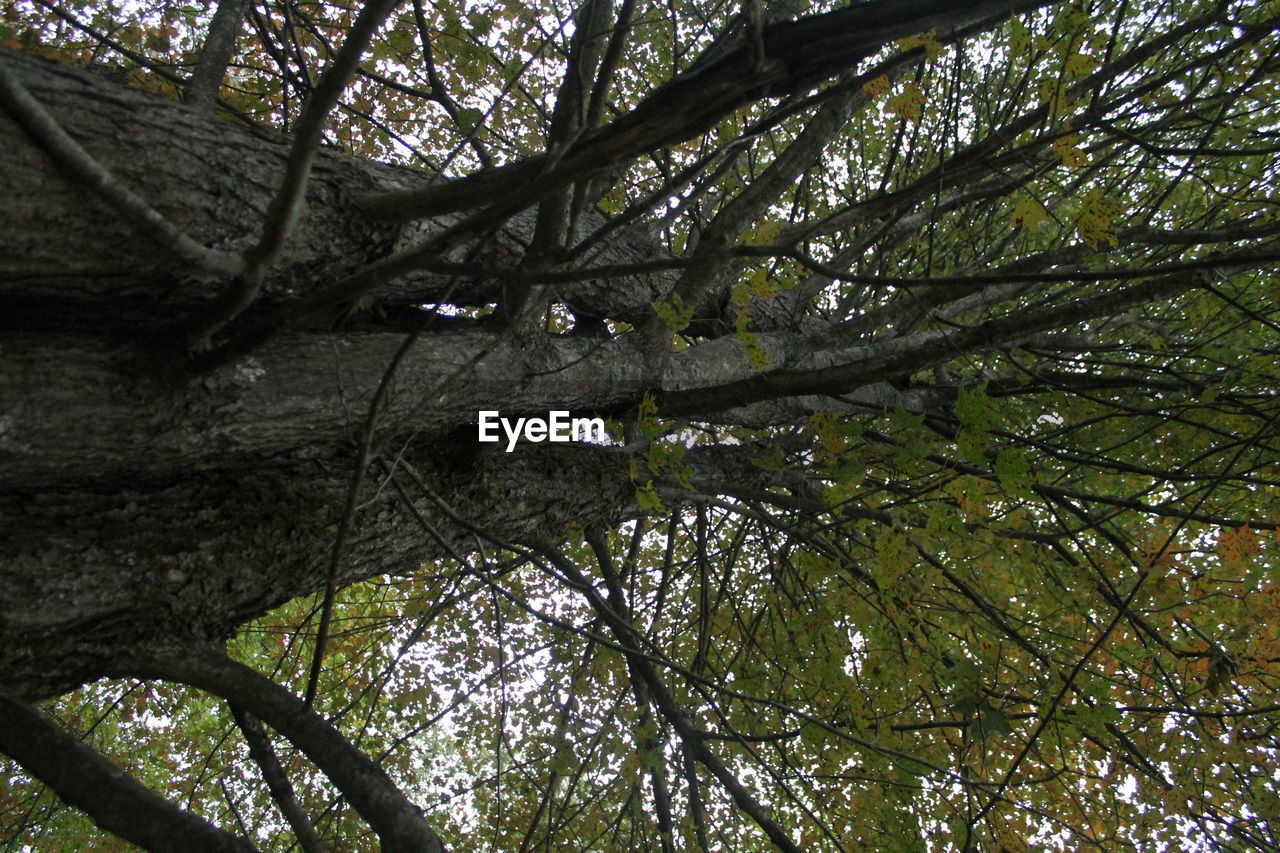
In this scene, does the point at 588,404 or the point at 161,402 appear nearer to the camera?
the point at 161,402

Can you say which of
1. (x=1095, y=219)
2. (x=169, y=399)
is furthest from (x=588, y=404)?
(x=1095, y=219)

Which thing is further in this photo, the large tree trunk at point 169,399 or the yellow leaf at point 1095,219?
the yellow leaf at point 1095,219

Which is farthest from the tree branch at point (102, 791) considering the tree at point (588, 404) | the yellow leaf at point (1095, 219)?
the yellow leaf at point (1095, 219)

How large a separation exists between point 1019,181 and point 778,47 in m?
1.44

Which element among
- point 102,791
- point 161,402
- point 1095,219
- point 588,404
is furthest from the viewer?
point 588,404

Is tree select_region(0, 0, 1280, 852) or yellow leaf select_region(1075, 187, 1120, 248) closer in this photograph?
tree select_region(0, 0, 1280, 852)

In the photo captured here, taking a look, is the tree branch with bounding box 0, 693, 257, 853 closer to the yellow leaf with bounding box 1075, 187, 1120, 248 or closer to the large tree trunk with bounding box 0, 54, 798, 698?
the large tree trunk with bounding box 0, 54, 798, 698

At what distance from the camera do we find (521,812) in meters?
4.30

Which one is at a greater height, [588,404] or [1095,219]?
[588,404]

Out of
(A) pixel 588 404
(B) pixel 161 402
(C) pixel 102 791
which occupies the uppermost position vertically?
(A) pixel 588 404

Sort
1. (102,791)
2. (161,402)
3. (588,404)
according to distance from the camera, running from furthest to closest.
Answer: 1. (588,404)
2. (161,402)
3. (102,791)

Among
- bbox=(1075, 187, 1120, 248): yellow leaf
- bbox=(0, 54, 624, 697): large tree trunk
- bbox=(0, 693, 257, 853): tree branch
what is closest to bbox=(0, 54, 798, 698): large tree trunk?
bbox=(0, 54, 624, 697): large tree trunk

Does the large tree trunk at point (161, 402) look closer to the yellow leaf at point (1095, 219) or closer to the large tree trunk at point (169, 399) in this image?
the large tree trunk at point (169, 399)

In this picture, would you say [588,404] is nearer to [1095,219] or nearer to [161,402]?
[161,402]
